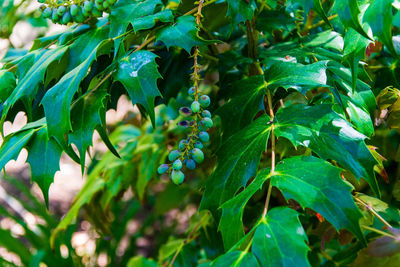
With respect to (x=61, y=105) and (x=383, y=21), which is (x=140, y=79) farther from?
(x=383, y=21)

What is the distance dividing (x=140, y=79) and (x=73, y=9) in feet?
0.84

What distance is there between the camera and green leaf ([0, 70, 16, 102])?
2.66ft

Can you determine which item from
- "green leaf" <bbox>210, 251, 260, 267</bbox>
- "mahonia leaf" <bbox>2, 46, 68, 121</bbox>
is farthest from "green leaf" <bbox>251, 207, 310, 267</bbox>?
"mahonia leaf" <bbox>2, 46, 68, 121</bbox>

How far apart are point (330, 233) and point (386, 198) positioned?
34cm

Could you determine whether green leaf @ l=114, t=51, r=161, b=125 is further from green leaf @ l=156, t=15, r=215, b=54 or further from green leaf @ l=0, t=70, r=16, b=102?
green leaf @ l=0, t=70, r=16, b=102

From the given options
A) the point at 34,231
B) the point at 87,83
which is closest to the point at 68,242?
the point at 34,231

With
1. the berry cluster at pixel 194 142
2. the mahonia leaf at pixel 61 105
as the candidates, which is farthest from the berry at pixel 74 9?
the berry cluster at pixel 194 142

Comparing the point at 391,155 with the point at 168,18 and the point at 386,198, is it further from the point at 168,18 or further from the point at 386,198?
the point at 168,18

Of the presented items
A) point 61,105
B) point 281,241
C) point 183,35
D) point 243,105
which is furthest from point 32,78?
point 281,241

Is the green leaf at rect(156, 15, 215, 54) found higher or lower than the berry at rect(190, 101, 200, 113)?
higher

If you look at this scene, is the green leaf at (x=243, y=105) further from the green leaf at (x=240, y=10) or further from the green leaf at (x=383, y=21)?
the green leaf at (x=383, y=21)

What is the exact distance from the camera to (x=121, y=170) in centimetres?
126

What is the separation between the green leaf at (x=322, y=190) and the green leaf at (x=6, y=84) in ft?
1.83

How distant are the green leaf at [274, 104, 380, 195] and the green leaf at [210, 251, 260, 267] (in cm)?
19
